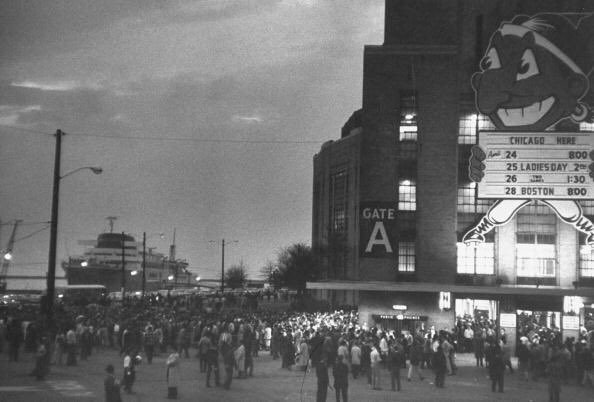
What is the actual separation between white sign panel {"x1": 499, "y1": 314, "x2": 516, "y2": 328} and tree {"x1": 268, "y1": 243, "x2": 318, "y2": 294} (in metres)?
44.1

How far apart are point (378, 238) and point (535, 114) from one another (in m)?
11.0

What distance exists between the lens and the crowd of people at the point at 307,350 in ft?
81.6

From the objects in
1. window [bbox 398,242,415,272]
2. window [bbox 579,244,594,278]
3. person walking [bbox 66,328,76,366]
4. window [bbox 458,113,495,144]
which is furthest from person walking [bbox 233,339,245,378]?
window [bbox 579,244,594,278]

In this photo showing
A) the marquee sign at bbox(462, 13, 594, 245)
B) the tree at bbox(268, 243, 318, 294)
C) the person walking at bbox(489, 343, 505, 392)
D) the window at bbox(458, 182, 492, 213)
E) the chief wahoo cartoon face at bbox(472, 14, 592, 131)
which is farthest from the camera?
the tree at bbox(268, 243, 318, 294)

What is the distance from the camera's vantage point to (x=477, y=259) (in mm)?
45312

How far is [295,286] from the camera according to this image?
9556 cm

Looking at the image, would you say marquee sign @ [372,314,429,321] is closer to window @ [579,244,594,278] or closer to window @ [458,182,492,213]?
window @ [458,182,492,213]

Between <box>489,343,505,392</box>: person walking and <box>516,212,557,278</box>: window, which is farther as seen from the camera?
<box>516,212,557,278</box>: window

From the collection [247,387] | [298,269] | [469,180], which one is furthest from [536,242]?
[298,269]

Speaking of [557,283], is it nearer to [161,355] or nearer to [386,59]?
[386,59]

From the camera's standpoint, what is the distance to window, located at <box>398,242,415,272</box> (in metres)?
46.0

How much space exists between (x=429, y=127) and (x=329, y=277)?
36.2 meters

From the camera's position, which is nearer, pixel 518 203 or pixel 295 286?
pixel 518 203

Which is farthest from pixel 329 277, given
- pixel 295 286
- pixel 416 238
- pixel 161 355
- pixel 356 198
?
pixel 161 355
